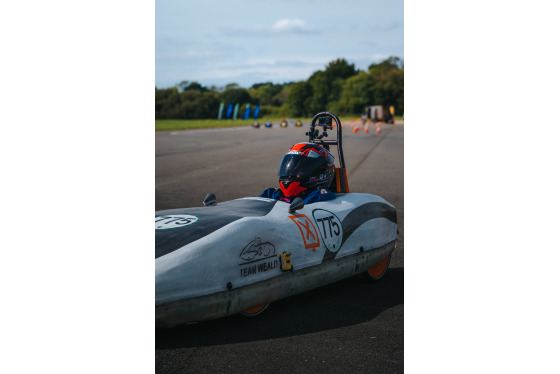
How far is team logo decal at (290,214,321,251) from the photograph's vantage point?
4.77 m

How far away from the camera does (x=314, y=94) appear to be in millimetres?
23562

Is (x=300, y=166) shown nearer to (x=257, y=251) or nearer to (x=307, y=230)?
(x=307, y=230)

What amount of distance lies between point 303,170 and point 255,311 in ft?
5.74

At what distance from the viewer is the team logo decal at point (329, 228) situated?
16.3 ft

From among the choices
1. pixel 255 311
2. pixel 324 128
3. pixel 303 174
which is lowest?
pixel 255 311

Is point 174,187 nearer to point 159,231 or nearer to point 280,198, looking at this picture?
point 280,198

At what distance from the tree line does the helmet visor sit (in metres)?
4.39

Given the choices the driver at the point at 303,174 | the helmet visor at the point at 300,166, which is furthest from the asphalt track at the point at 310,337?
the helmet visor at the point at 300,166

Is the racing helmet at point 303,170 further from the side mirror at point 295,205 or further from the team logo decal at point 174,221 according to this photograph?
the team logo decal at point 174,221

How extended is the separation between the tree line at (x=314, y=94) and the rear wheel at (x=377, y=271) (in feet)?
17.3

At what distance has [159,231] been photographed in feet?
13.5

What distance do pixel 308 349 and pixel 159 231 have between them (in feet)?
4.61

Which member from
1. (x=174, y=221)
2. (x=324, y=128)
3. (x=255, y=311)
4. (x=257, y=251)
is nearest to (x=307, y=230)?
(x=257, y=251)
